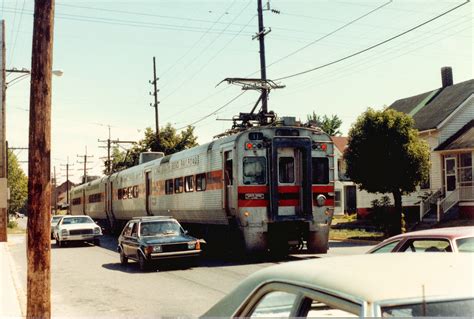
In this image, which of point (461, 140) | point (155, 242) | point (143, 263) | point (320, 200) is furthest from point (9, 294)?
point (461, 140)

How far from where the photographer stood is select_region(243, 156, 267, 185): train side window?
16266 mm

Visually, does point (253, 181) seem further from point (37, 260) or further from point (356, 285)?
point (356, 285)

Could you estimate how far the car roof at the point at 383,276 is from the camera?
2.51 meters

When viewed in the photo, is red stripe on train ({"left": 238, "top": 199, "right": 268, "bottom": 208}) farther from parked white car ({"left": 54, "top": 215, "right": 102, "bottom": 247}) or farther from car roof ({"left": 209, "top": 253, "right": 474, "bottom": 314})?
car roof ({"left": 209, "top": 253, "right": 474, "bottom": 314})

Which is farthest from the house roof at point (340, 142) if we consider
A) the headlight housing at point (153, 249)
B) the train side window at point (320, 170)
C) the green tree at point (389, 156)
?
the headlight housing at point (153, 249)

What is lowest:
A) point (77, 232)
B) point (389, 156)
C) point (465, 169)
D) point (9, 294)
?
point (9, 294)

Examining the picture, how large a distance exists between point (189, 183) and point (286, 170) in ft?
16.4

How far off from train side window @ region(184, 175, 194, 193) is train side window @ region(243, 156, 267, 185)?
4274 mm

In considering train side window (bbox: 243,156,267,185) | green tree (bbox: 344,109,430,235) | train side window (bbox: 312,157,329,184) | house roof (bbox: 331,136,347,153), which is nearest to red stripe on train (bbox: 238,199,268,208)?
train side window (bbox: 243,156,267,185)

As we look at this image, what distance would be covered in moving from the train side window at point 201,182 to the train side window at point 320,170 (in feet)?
12.9

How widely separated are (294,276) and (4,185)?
12594 mm

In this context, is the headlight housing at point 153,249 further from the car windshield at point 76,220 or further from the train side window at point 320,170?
the car windshield at point 76,220

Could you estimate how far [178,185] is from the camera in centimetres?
2183

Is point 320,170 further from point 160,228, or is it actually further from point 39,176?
point 39,176
